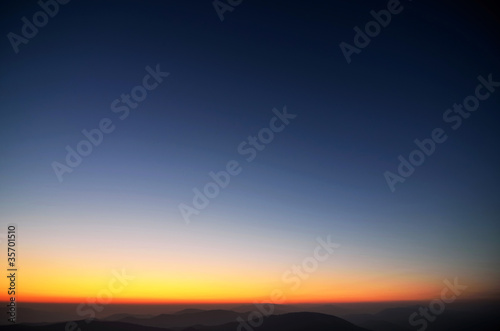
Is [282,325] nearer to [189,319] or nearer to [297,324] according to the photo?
[297,324]

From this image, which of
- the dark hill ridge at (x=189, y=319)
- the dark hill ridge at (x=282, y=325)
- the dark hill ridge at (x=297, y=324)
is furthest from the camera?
the dark hill ridge at (x=297, y=324)

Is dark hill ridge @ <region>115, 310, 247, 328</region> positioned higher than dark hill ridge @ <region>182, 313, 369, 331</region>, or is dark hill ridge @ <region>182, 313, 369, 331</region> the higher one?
dark hill ridge @ <region>115, 310, 247, 328</region>

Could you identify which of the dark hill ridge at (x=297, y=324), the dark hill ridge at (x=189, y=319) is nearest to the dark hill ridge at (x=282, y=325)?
the dark hill ridge at (x=297, y=324)

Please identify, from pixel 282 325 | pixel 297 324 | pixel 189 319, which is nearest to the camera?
pixel 189 319

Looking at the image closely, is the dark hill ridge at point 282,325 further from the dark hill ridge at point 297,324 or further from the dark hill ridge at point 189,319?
the dark hill ridge at point 189,319

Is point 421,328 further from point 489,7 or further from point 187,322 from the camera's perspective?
point 489,7

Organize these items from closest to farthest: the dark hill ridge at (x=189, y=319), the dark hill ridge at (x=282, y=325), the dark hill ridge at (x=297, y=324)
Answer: the dark hill ridge at (x=282, y=325), the dark hill ridge at (x=189, y=319), the dark hill ridge at (x=297, y=324)

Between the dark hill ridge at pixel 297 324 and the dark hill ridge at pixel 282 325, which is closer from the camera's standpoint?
the dark hill ridge at pixel 282 325

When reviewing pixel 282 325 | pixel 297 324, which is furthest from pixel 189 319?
pixel 297 324

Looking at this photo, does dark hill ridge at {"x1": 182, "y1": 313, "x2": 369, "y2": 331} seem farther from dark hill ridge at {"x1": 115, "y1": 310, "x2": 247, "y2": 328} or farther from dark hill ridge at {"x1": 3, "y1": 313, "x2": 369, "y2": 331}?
dark hill ridge at {"x1": 115, "y1": 310, "x2": 247, "y2": 328}

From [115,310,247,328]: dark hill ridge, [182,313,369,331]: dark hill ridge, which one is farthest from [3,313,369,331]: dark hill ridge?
[115,310,247,328]: dark hill ridge

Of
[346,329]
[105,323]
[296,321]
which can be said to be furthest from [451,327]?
[105,323]

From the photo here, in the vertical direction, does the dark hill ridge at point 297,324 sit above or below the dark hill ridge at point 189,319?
below
